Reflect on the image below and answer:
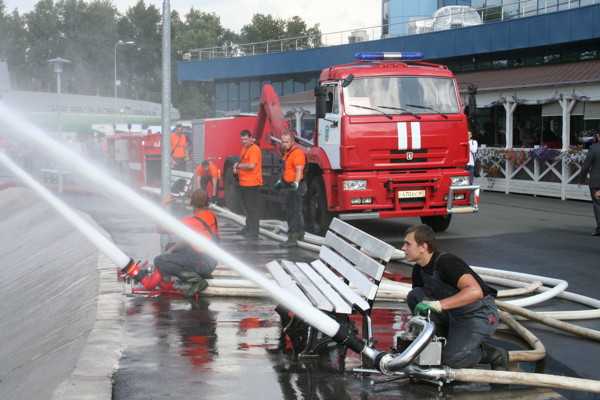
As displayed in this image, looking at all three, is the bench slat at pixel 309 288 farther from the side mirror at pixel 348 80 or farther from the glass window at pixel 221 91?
the glass window at pixel 221 91

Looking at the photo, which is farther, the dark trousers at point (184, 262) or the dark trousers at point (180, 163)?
the dark trousers at point (180, 163)

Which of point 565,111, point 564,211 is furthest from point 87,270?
point 565,111

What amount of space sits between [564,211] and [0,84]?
43.4 feet

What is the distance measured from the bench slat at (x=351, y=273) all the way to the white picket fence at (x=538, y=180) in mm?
14980

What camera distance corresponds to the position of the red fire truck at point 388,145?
528 inches

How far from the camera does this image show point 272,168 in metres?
18.1

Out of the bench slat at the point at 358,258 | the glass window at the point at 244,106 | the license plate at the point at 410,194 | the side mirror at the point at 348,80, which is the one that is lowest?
the bench slat at the point at 358,258

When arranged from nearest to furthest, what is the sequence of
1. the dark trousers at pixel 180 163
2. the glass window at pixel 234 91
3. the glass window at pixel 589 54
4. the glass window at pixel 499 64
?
the dark trousers at pixel 180 163, the glass window at pixel 589 54, the glass window at pixel 499 64, the glass window at pixel 234 91

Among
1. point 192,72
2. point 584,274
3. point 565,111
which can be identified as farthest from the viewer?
point 192,72

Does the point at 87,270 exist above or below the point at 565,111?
below

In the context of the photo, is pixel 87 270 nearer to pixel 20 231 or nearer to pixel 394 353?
pixel 394 353

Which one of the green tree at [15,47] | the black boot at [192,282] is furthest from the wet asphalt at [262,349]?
the green tree at [15,47]

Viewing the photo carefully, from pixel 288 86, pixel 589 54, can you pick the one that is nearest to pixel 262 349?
pixel 589 54

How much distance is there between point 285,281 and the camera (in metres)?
7.13
